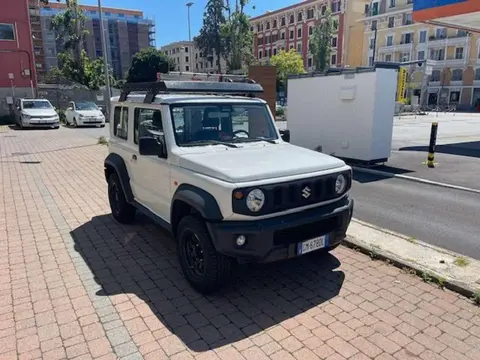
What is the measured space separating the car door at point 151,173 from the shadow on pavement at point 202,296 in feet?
2.01

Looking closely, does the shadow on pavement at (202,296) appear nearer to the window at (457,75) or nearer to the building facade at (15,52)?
the building facade at (15,52)

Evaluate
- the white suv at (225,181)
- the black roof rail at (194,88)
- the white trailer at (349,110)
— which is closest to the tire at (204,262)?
the white suv at (225,181)

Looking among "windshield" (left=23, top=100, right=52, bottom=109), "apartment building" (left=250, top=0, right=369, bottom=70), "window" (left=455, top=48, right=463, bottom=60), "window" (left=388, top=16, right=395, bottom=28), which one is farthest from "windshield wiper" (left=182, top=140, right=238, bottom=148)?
"apartment building" (left=250, top=0, right=369, bottom=70)

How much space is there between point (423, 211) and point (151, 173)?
15.3 ft

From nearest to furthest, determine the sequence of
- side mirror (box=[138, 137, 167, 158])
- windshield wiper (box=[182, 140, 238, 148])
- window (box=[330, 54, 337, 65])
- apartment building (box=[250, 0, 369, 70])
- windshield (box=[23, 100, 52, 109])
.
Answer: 1. side mirror (box=[138, 137, 167, 158])
2. windshield wiper (box=[182, 140, 238, 148])
3. windshield (box=[23, 100, 52, 109])
4. apartment building (box=[250, 0, 369, 70])
5. window (box=[330, 54, 337, 65])

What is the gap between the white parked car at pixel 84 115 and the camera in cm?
2283

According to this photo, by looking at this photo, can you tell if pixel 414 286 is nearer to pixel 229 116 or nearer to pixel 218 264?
pixel 218 264

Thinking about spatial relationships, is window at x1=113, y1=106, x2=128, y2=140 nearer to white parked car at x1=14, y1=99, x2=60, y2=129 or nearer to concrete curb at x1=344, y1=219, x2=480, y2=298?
concrete curb at x1=344, y1=219, x2=480, y2=298

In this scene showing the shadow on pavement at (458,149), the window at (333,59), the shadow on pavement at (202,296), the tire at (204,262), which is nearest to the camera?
the shadow on pavement at (202,296)

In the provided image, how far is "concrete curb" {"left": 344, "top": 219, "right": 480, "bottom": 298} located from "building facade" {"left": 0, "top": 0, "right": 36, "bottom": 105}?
29.0 meters

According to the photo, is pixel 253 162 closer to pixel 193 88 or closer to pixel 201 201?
pixel 201 201

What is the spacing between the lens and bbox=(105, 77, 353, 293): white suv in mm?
3330

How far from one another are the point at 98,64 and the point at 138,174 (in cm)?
3769

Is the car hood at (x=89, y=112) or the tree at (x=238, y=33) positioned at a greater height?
the tree at (x=238, y=33)
